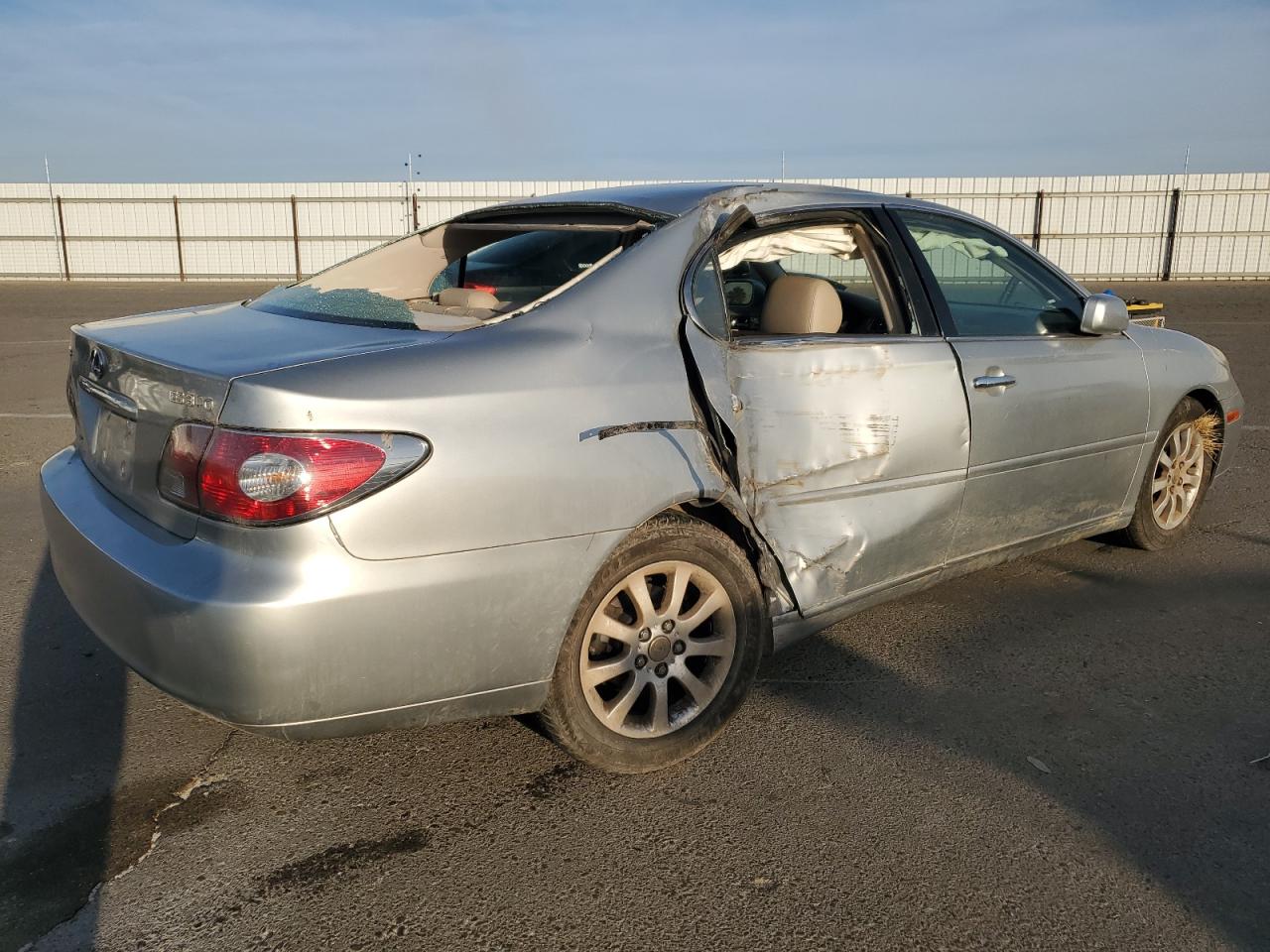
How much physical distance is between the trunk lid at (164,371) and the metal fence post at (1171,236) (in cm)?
2949

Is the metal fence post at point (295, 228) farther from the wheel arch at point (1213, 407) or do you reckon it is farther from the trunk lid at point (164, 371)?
the trunk lid at point (164, 371)

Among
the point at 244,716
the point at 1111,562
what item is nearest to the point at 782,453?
the point at 244,716

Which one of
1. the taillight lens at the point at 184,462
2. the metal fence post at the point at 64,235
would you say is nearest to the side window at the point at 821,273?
the taillight lens at the point at 184,462

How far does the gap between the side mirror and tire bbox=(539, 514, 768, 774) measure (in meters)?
1.90

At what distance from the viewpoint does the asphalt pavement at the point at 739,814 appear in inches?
87.5

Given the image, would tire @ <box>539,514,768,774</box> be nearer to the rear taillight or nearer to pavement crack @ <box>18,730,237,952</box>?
the rear taillight

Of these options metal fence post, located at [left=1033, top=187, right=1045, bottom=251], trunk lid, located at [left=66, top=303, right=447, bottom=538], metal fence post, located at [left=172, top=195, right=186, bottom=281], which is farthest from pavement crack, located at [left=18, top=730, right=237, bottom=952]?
metal fence post, located at [left=172, top=195, right=186, bottom=281]

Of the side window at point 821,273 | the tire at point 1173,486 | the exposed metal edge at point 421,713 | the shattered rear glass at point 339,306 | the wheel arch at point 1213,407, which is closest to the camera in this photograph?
the exposed metal edge at point 421,713

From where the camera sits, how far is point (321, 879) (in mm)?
2359

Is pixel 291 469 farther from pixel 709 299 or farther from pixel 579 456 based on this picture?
pixel 709 299

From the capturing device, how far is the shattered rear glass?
9.09 ft

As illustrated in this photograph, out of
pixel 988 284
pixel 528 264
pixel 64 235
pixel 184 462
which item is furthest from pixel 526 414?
pixel 64 235

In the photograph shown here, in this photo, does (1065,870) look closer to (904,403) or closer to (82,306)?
(904,403)

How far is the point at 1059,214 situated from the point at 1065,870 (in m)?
28.1
